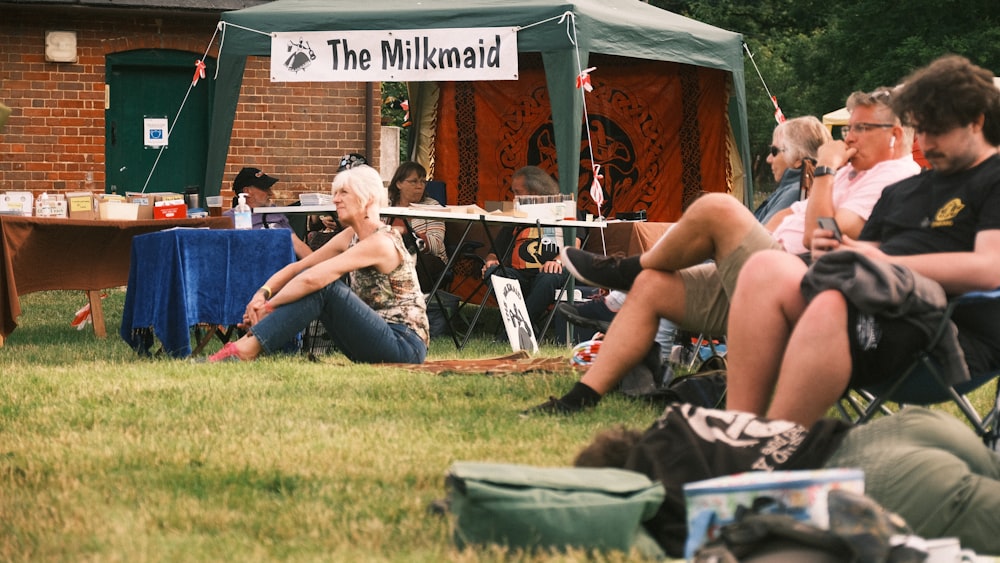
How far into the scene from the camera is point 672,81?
11.0 meters

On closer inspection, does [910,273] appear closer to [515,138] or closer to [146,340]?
[146,340]

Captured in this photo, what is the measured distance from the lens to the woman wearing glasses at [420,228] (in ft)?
28.4

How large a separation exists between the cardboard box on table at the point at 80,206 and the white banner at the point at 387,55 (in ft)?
5.03

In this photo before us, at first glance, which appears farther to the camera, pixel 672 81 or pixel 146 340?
pixel 672 81

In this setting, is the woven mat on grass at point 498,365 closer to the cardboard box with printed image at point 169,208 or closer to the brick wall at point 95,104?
the cardboard box with printed image at point 169,208

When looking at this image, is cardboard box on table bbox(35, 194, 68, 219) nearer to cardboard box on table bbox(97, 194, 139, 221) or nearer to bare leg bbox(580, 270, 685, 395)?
cardboard box on table bbox(97, 194, 139, 221)

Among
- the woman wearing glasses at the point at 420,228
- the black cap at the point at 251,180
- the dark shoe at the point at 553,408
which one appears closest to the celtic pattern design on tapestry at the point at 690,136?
the woman wearing glasses at the point at 420,228

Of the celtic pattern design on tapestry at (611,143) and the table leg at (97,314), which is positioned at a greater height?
the celtic pattern design on tapestry at (611,143)

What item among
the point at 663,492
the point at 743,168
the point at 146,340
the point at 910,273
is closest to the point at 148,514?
the point at 663,492

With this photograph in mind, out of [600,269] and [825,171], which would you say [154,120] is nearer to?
[600,269]

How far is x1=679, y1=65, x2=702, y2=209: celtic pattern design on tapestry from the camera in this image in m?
10.9

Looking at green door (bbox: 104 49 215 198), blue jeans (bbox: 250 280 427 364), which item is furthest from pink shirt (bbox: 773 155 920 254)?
green door (bbox: 104 49 215 198)

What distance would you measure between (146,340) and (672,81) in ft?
17.8

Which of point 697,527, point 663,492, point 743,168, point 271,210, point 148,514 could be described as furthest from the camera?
point 743,168
